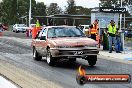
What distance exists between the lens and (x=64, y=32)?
14.7 metres

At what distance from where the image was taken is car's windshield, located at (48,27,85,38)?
14562 mm

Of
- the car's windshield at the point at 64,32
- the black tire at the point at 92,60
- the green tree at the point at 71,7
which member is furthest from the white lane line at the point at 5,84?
the green tree at the point at 71,7

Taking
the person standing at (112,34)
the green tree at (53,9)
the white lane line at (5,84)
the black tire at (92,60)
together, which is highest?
the green tree at (53,9)

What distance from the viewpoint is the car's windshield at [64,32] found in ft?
47.8

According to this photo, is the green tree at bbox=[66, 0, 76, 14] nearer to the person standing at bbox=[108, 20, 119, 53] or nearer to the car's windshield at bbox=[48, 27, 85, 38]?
the person standing at bbox=[108, 20, 119, 53]

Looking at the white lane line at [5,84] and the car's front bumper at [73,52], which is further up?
the car's front bumper at [73,52]

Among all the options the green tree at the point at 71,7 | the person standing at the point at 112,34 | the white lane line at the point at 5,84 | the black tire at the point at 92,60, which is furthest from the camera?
the green tree at the point at 71,7

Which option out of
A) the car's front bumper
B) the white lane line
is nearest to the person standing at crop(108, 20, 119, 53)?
the car's front bumper

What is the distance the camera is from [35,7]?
12562 centimetres

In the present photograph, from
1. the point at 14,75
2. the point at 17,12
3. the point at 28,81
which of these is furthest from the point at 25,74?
the point at 17,12

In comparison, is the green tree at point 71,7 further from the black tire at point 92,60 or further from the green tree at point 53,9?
the black tire at point 92,60

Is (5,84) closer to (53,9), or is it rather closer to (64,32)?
(64,32)

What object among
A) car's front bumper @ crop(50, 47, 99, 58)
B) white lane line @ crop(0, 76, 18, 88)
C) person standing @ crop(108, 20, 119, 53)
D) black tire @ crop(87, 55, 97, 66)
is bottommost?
white lane line @ crop(0, 76, 18, 88)

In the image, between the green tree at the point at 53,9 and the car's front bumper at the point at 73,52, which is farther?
the green tree at the point at 53,9
